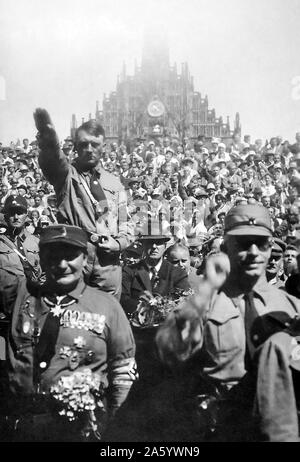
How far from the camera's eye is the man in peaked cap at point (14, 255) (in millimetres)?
4607

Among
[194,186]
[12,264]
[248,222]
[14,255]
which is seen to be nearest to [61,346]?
[248,222]

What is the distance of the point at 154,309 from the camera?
15.3 feet

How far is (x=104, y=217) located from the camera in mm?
4387

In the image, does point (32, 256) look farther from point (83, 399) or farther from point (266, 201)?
point (266, 201)

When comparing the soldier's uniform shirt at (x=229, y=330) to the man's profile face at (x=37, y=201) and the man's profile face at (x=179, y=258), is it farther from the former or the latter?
the man's profile face at (x=37, y=201)

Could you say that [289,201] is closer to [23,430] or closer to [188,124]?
[23,430]

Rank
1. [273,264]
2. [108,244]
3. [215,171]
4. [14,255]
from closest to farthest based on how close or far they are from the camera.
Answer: [108,244] < [273,264] < [14,255] < [215,171]

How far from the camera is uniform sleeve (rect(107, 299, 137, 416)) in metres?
3.60

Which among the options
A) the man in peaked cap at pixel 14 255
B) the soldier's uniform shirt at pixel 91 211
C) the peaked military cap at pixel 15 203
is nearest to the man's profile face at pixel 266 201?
the man in peaked cap at pixel 14 255

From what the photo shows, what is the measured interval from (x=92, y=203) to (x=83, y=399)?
141cm

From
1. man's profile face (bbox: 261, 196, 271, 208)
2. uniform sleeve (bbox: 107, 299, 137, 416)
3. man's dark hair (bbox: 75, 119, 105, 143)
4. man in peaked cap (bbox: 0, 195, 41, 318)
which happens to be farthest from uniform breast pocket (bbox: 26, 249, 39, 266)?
man's profile face (bbox: 261, 196, 271, 208)

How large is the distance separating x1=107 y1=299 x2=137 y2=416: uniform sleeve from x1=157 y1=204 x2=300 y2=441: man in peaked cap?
1.05ft

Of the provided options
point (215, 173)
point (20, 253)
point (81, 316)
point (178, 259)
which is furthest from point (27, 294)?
point (215, 173)

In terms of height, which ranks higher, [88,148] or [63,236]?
[88,148]
